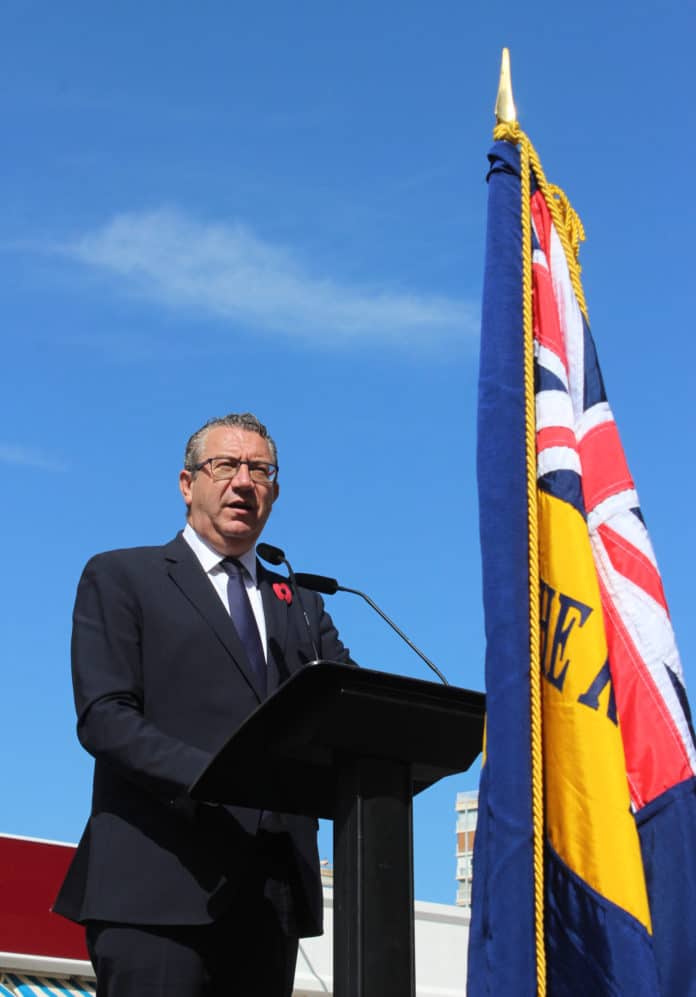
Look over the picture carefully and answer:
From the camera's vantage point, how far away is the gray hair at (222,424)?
123 inches

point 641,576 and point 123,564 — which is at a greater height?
point 123,564

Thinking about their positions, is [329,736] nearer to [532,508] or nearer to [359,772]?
[359,772]

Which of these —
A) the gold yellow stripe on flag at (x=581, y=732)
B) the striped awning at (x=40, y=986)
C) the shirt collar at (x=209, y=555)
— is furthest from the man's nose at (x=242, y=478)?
the striped awning at (x=40, y=986)

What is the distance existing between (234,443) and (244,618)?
478 millimetres

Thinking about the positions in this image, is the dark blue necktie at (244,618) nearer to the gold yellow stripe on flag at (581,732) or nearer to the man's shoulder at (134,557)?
the man's shoulder at (134,557)

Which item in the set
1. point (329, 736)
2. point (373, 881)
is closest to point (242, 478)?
point (329, 736)

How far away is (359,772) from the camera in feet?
7.45

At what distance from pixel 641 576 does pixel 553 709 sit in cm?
35

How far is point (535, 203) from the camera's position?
2609 mm

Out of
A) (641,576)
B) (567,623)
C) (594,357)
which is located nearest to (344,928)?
(567,623)

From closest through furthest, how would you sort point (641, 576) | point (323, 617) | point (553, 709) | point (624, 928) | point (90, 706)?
1. point (624, 928)
2. point (553, 709)
3. point (641, 576)
4. point (90, 706)
5. point (323, 617)

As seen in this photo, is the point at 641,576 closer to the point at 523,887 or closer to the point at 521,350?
the point at 521,350

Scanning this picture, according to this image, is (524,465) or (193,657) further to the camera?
(193,657)

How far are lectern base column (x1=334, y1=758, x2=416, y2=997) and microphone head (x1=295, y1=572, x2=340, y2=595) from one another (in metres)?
0.68
